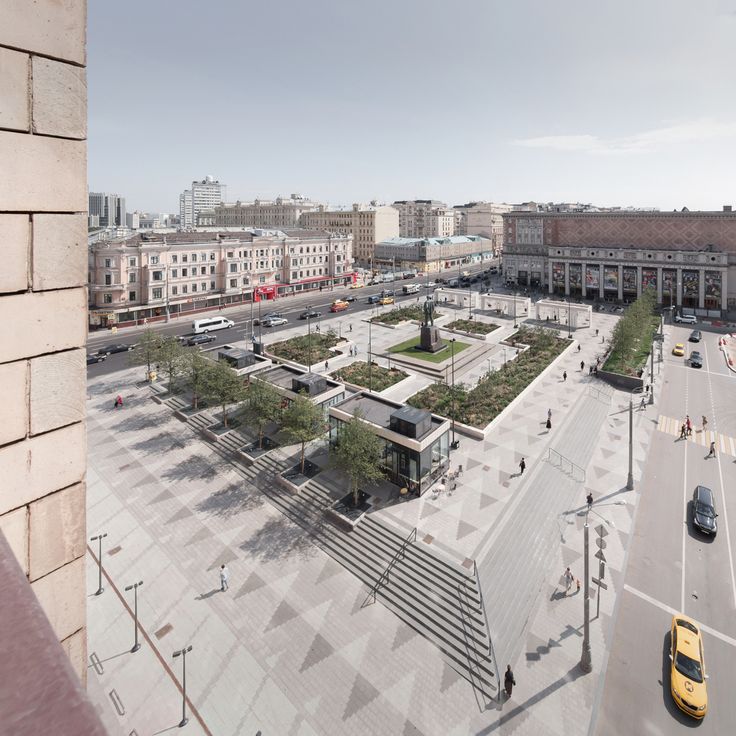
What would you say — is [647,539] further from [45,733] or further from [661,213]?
[661,213]

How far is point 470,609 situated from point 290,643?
738 cm

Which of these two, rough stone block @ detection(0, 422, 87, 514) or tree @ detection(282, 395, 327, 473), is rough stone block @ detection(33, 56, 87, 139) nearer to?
rough stone block @ detection(0, 422, 87, 514)

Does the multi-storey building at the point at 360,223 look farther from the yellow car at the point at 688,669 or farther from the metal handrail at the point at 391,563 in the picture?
the yellow car at the point at 688,669

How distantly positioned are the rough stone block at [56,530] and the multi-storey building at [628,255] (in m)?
86.4

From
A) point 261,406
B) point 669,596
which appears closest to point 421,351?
point 261,406

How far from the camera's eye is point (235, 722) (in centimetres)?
1523

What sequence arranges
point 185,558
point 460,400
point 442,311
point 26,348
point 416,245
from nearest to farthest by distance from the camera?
point 26,348, point 185,558, point 460,400, point 442,311, point 416,245

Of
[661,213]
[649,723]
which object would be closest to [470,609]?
[649,723]

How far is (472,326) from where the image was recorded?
2463 inches

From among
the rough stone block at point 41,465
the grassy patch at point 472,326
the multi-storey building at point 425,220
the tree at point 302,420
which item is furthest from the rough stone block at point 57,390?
the multi-storey building at point 425,220

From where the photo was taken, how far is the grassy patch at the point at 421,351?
166ft

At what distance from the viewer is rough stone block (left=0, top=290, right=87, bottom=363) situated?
4.59 m

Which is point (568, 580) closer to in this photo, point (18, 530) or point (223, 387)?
point (18, 530)

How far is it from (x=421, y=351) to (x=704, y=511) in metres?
32.4
